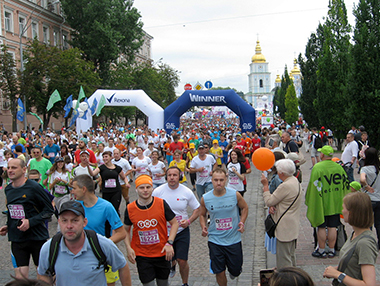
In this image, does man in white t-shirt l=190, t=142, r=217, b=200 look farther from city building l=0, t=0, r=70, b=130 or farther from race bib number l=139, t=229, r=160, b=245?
city building l=0, t=0, r=70, b=130

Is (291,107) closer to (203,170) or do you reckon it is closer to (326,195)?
(203,170)

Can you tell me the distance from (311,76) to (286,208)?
31.0m

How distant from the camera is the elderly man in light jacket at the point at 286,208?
5.26 m

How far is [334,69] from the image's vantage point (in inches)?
992

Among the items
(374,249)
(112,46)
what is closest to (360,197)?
(374,249)

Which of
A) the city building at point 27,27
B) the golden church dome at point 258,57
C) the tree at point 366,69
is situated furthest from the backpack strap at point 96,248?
the golden church dome at point 258,57

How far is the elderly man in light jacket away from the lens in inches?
207

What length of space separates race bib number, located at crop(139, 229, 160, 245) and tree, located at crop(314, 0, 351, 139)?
811 inches

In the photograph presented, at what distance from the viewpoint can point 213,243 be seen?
5273mm

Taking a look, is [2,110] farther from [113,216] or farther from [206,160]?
[113,216]

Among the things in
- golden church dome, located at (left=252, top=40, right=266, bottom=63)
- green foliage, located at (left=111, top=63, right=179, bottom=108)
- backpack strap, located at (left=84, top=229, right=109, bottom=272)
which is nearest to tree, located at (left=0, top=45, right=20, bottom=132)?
green foliage, located at (left=111, top=63, right=179, bottom=108)

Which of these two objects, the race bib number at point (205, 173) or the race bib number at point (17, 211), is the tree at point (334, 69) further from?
the race bib number at point (17, 211)

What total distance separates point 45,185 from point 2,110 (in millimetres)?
30884

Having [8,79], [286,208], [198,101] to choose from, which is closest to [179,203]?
[286,208]
